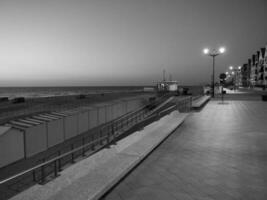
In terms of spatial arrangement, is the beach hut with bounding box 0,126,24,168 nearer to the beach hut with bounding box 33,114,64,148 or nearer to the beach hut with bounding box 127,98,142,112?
the beach hut with bounding box 33,114,64,148

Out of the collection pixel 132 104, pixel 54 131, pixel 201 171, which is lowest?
pixel 54 131

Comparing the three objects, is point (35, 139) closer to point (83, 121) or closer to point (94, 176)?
point (83, 121)

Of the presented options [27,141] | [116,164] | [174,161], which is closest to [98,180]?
[116,164]

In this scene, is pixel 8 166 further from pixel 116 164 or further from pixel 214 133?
pixel 214 133

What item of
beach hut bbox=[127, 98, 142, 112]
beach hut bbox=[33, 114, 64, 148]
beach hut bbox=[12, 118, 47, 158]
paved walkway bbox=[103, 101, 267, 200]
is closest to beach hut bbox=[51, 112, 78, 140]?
beach hut bbox=[33, 114, 64, 148]

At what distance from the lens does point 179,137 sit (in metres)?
6.76

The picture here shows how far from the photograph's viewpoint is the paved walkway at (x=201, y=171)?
10.6 ft

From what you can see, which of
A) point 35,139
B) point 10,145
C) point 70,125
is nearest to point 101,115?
point 70,125

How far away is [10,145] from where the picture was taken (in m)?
10.2

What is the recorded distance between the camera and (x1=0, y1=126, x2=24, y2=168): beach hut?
976 centimetres

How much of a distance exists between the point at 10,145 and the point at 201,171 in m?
10.4

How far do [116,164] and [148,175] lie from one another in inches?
30.7

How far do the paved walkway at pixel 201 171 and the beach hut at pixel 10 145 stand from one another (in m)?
8.80

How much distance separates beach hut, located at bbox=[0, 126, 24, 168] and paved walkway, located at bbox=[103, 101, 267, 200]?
8.80 metres
